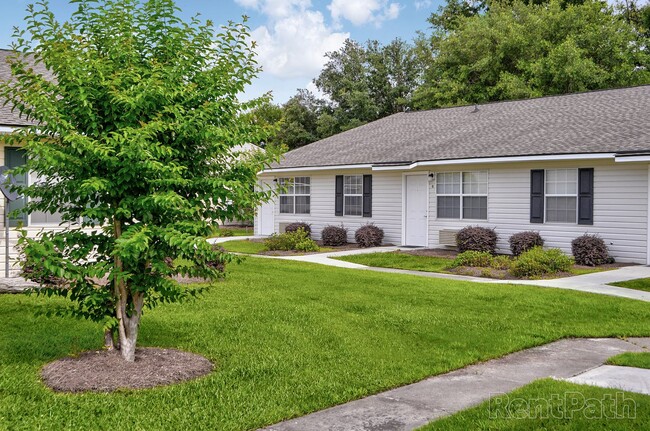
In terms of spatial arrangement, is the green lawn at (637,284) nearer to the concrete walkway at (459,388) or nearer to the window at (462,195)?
the concrete walkway at (459,388)

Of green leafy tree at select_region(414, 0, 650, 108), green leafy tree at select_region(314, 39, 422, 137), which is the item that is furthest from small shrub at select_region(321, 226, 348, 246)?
green leafy tree at select_region(314, 39, 422, 137)

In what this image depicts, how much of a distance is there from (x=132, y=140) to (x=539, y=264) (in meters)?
10.9

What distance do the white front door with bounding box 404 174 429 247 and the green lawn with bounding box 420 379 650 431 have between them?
14.5 metres

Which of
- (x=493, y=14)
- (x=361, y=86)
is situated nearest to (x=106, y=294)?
(x=493, y=14)

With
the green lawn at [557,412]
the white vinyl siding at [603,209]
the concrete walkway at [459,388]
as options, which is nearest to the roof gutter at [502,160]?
the white vinyl siding at [603,209]

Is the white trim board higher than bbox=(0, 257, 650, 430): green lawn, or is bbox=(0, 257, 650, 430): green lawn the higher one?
the white trim board

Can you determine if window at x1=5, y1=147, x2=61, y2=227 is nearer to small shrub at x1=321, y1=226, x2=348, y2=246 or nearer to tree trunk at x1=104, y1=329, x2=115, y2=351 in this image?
tree trunk at x1=104, y1=329, x2=115, y2=351

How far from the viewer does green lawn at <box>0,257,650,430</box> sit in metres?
5.09

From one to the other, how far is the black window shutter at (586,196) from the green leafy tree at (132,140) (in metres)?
12.1

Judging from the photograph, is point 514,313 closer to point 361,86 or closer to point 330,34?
point 361,86

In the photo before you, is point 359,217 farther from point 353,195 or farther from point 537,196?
point 537,196

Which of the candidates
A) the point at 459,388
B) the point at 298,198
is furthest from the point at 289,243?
the point at 459,388

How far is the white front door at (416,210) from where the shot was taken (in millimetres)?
20000

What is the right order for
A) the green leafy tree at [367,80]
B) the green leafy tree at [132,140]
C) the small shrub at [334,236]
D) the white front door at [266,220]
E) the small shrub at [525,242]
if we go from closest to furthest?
the green leafy tree at [132,140] → the small shrub at [525,242] → the small shrub at [334,236] → the white front door at [266,220] → the green leafy tree at [367,80]
